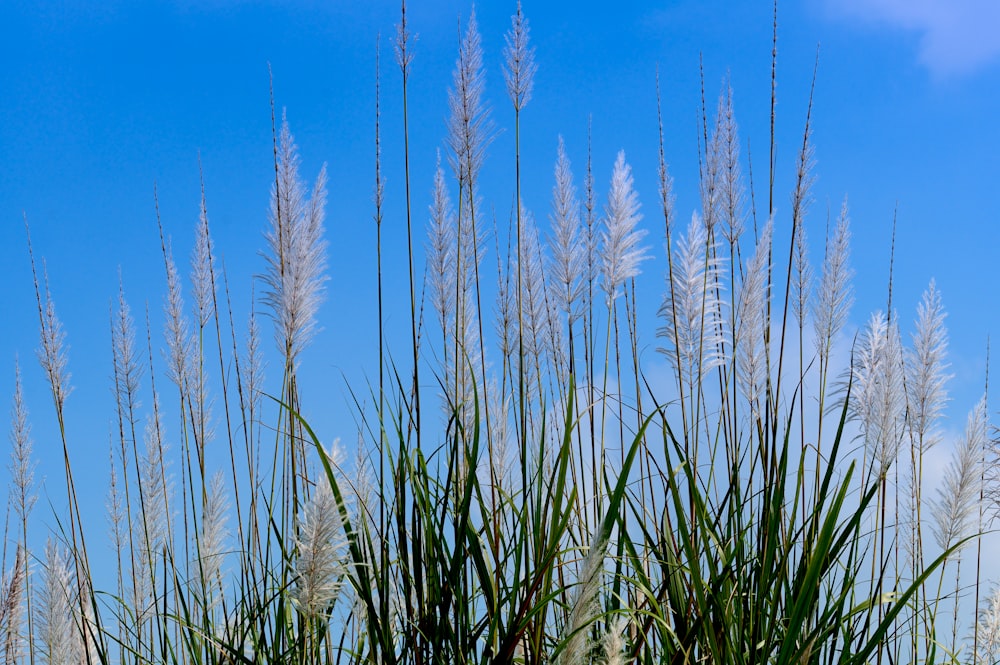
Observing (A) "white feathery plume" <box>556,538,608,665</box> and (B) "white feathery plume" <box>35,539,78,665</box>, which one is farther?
(B) "white feathery plume" <box>35,539,78,665</box>

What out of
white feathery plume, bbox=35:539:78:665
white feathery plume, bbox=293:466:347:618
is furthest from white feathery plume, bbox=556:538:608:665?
white feathery plume, bbox=35:539:78:665

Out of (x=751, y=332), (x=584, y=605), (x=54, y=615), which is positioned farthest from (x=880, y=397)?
(x=54, y=615)

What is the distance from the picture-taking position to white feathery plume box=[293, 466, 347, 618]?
1.52 meters

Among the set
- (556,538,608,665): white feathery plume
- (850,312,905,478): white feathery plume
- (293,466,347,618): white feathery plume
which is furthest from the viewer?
(850,312,905,478): white feathery plume

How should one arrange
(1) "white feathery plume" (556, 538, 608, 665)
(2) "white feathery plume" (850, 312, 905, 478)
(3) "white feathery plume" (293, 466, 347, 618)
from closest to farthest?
(1) "white feathery plume" (556, 538, 608, 665) < (3) "white feathery plume" (293, 466, 347, 618) < (2) "white feathery plume" (850, 312, 905, 478)

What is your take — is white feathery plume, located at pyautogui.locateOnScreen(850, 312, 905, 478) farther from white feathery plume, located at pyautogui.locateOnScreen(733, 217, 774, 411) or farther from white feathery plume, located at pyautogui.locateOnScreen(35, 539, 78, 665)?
white feathery plume, located at pyautogui.locateOnScreen(35, 539, 78, 665)

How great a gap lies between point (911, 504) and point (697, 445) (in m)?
0.95

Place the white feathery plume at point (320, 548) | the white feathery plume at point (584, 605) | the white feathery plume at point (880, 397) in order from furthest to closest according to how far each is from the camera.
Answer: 1. the white feathery plume at point (880, 397)
2. the white feathery plume at point (320, 548)
3. the white feathery plume at point (584, 605)

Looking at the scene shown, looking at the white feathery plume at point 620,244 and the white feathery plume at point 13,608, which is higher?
the white feathery plume at point 620,244

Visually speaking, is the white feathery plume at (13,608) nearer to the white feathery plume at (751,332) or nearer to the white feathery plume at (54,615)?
the white feathery plume at (54,615)

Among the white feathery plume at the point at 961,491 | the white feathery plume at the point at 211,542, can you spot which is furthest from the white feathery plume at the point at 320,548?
the white feathery plume at the point at 961,491

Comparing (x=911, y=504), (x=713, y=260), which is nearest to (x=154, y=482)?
(x=713, y=260)

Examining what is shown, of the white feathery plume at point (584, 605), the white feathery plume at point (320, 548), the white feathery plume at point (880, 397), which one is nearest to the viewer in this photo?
the white feathery plume at point (584, 605)

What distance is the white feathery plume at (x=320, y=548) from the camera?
1.52 meters
